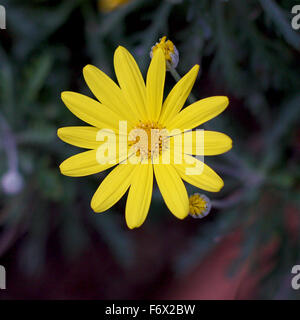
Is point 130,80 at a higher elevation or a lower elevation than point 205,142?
higher

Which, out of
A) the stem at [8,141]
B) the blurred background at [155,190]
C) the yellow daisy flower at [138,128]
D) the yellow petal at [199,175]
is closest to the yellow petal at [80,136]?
the yellow daisy flower at [138,128]

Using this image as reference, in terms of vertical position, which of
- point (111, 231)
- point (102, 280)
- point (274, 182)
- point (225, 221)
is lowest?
point (102, 280)

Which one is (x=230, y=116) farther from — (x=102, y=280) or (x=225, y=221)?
(x=102, y=280)

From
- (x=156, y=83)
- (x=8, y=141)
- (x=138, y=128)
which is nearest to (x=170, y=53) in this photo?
(x=156, y=83)

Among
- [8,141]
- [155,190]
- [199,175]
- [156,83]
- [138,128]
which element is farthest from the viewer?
[8,141]

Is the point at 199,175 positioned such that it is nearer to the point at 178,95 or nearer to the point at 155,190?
the point at 178,95
